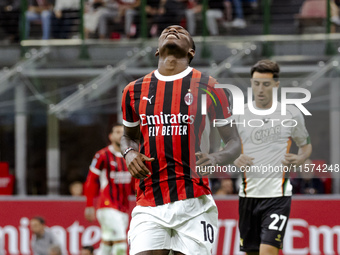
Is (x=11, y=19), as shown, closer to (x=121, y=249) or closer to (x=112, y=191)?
(x=112, y=191)

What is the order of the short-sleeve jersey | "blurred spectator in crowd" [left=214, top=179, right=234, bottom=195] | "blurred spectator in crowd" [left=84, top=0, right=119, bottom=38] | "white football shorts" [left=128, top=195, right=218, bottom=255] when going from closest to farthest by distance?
"white football shorts" [left=128, top=195, right=218, bottom=255], the short-sleeve jersey, "blurred spectator in crowd" [left=214, top=179, right=234, bottom=195], "blurred spectator in crowd" [left=84, top=0, right=119, bottom=38]

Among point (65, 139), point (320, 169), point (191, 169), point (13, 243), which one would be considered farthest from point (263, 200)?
point (65, 139)

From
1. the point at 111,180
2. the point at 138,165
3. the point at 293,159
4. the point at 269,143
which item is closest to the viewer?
the point at 138,165

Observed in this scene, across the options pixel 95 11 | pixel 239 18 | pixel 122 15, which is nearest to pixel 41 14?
pixel 95 11

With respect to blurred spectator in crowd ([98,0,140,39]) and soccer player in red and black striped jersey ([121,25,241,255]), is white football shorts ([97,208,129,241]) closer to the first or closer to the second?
soccer player in red and black striped jersey ([121,25,241,255])

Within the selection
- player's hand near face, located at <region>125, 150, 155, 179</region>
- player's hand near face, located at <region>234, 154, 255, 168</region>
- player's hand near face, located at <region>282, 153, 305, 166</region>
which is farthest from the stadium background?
player's hand near face, located at <region>125, 150, 155, 179</region>

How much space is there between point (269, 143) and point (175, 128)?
160 centimetres

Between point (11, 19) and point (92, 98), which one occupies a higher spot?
point (11, 19)

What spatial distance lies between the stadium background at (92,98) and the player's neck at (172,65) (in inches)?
223

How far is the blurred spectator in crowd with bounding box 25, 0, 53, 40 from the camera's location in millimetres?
15250

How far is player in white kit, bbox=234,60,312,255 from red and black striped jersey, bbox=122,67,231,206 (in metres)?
0.71

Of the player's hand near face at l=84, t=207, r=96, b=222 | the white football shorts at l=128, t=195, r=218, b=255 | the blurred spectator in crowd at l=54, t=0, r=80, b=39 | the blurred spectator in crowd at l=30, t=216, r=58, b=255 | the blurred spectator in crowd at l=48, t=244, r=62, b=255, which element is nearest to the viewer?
the white football shorts at l=128, t=195, r=218, b=255

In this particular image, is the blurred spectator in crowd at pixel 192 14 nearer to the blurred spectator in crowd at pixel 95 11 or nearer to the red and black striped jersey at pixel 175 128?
the blurred spectator in crowd at pixel 95 11

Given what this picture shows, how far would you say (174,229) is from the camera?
4.34 m
